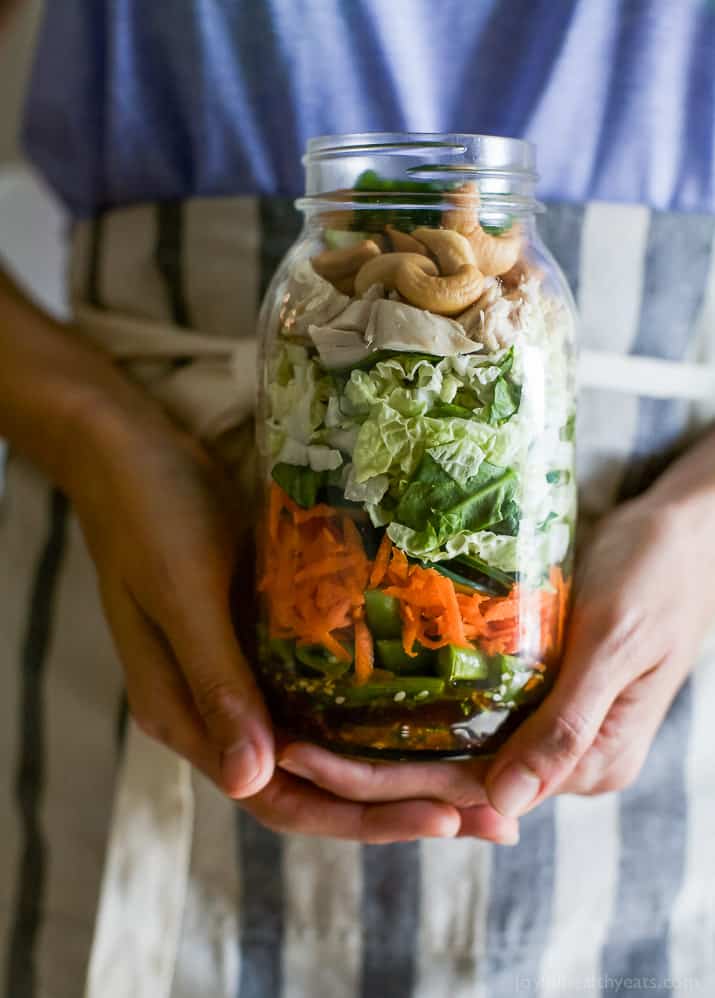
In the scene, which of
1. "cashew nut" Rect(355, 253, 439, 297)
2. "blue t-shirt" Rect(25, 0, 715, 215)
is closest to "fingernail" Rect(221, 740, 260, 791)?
"cashew nut" Rect(355, 253, 439, 297)

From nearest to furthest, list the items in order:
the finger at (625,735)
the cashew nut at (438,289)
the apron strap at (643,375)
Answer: the cashew nut at (438,289)
the finger at (625,735)
the apron strap at (643,375)

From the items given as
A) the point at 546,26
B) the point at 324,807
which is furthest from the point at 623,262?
the point at 324,807

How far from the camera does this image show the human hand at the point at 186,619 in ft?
1.97

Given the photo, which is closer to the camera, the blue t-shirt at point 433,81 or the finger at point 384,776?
the finger at point 384,776

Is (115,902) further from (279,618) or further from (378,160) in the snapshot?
(378,160)

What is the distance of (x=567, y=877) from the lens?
0.75 m

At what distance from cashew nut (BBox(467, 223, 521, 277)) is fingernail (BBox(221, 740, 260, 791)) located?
0.99 feet

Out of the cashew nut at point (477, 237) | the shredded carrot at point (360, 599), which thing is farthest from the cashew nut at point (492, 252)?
the shredded carrot at point (360, 599)

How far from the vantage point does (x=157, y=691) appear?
2.15ft

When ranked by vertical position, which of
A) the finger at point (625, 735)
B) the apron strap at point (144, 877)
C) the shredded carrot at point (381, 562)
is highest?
the shredded carrot at point (381, 562)

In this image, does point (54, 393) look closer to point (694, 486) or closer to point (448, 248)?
point (448, 248)

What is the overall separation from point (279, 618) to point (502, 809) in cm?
17

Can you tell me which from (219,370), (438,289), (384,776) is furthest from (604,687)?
(219,370)

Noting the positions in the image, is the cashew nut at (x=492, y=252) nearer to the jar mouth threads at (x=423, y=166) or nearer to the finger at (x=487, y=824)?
the jar mouth threads at (x=423, y=166)
